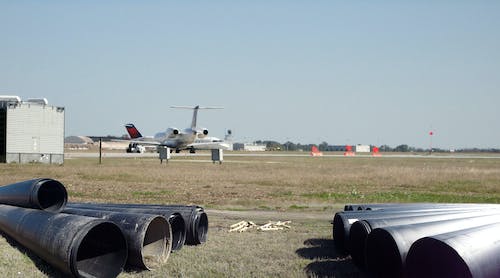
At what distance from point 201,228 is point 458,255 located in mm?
6825

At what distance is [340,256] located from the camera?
11.0m

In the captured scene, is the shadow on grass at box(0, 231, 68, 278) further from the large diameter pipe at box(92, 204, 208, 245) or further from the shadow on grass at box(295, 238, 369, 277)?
the shadow on grass at box(295, 238, 369, 277)

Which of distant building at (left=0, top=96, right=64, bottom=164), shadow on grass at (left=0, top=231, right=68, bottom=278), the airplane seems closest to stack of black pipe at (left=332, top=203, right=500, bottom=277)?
shadow on grass at (left=0, top=231, right=68, bottom=278)

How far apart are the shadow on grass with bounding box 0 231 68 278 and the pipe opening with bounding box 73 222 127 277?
399 mm

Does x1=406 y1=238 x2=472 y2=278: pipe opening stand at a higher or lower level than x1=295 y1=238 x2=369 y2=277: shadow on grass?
higher

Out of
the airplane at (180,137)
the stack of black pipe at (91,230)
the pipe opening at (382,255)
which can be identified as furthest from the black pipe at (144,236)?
the airplane at (180,137)

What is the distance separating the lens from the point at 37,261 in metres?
9.76

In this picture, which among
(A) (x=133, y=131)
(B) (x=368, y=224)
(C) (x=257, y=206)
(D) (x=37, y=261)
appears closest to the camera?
(B) (x=368, y=224)

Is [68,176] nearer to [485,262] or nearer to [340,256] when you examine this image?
[340,256]

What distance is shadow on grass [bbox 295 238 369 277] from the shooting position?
9.30 m

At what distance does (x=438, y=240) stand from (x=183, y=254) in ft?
17.6

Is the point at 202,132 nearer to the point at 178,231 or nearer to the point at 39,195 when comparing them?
the point at 39,195

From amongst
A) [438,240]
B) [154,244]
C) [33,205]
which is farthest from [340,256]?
[33,205]

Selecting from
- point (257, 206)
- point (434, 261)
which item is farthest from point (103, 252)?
point (257, 206)
